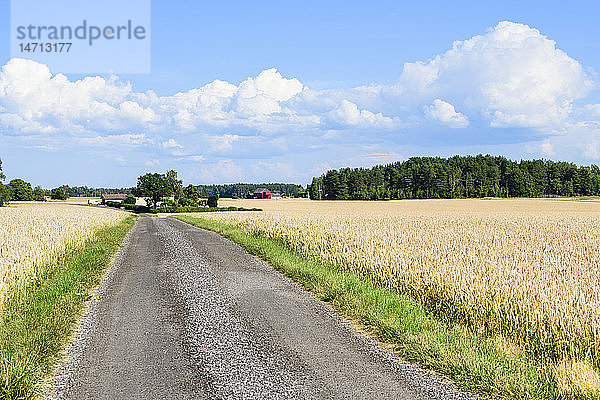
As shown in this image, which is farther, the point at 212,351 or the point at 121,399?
the point at 212,351

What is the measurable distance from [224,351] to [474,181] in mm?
A: 152016

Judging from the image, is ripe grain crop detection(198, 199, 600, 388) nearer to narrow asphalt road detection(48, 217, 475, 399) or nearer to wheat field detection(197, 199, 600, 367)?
wheat field detection(197, 199, 600, 367)

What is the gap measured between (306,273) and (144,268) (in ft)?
19.3

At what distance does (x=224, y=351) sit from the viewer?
25.0 ft

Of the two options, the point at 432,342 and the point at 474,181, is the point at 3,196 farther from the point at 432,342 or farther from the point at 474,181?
the point at 474,181

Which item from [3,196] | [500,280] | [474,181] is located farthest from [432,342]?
[474,181]

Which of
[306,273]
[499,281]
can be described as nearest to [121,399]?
[499,281]

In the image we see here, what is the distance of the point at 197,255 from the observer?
19469mm

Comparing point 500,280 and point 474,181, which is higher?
point 474,181

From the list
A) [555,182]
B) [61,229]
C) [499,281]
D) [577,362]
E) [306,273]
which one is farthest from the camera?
[555,182]

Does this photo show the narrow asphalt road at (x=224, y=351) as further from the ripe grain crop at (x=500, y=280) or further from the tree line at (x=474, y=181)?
the tree line at (x=474, y=181)

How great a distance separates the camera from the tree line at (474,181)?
5645 inches

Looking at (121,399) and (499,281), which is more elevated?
(499,281)

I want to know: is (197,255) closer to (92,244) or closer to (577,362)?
(92,244)
